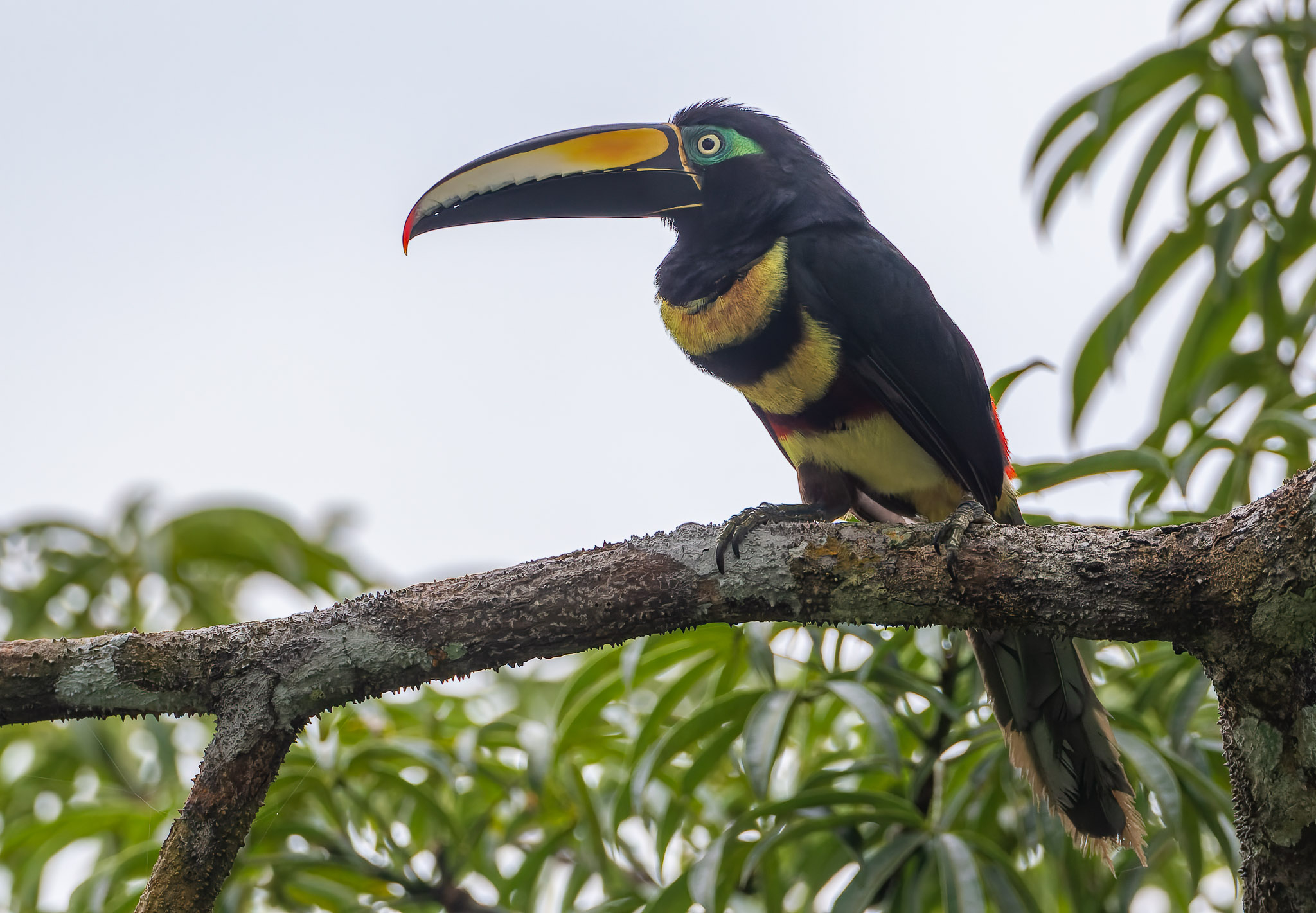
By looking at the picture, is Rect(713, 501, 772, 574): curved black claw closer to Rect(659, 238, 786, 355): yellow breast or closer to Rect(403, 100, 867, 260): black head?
Rect(659, 238, 786, 355): yellow breast

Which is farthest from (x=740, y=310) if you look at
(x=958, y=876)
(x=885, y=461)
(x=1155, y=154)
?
(x=1155, y=154)

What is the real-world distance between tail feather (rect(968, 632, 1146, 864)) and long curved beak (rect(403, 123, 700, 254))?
119cm

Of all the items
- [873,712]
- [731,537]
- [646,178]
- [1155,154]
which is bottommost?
[873,712]

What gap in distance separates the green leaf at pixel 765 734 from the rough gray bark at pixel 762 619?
51 centimetres

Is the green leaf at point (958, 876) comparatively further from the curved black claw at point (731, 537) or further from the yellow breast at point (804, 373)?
the yellow breast at point (804, 373)

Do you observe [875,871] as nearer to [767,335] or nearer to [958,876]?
[958,876]

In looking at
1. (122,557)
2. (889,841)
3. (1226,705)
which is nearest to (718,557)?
(1226,705)

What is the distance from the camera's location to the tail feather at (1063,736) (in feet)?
6.14

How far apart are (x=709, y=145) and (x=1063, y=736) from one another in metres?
1.47

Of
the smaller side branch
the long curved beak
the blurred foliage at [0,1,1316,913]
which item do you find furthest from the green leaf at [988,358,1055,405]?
the smaller side branch

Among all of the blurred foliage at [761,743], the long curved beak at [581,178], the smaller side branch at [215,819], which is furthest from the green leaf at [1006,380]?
the smaller side branch at [215,819]

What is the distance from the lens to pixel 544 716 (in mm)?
3045

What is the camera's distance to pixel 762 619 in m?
1.51

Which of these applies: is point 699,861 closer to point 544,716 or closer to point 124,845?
point 544,716
